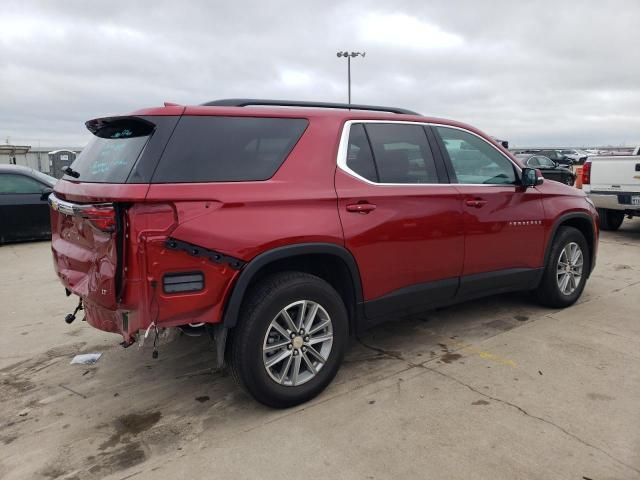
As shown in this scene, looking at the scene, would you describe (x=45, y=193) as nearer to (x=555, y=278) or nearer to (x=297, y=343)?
(x=297, y=343)

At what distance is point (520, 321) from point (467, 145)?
169 centimetres

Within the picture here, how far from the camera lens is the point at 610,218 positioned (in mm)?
9805

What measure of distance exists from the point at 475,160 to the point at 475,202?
42 centimetres

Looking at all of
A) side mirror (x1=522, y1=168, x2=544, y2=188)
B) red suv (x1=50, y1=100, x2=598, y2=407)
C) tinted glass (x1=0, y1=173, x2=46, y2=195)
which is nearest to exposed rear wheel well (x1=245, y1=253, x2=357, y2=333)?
red suv (x1=50, y1=100, x2=598, y2=407)

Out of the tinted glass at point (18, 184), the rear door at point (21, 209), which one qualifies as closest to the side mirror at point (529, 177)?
the rear door at point (21, 209)

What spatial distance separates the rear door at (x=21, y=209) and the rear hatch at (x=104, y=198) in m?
6.91

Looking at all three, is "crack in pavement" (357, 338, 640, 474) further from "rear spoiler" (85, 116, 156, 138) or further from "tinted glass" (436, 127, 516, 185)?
"rear spoiler" (85, 116, 156, 138)

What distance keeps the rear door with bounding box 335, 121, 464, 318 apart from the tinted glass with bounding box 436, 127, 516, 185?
211 mm

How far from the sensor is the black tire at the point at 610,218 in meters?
9.72

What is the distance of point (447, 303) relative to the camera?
404 cm

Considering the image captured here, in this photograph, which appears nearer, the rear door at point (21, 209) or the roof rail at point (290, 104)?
the roof rail at point (290, 104)

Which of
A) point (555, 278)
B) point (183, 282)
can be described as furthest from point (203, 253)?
point (555, 278)

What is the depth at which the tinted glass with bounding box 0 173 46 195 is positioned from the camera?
9.20 m

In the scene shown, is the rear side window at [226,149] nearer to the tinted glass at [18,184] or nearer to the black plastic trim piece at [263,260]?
the black plastic trim piece at [263,260]
